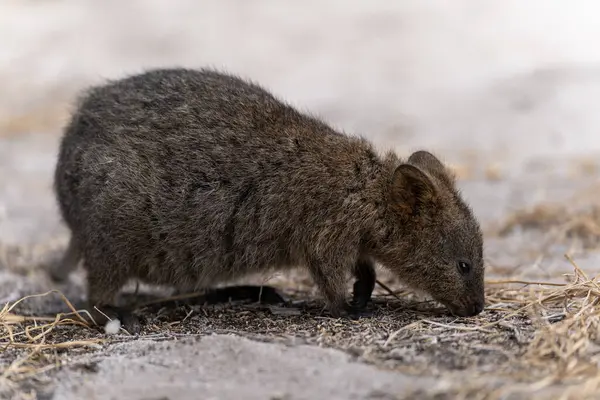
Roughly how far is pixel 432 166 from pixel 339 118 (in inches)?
328

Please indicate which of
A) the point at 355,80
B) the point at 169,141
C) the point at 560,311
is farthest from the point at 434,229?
the point at 355,80

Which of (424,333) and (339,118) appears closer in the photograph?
(424,333)

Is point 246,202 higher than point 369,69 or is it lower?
lower

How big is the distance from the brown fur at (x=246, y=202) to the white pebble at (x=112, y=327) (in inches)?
14.9

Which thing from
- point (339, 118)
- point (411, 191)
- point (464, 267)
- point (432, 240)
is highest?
point (339, 118)

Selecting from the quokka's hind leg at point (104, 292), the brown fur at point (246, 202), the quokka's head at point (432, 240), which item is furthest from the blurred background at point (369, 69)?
the quokka's head at point (432, 240)

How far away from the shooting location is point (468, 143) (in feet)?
39.2

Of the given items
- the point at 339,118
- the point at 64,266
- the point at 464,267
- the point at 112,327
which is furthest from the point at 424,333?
the point at 339,118

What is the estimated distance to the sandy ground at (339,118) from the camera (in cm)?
364

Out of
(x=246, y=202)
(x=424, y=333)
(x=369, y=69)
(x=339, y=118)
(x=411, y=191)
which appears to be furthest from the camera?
(x=369, y=69)

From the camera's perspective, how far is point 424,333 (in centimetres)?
420

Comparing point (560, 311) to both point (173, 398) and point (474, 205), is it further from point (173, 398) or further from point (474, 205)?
point (474, 205)

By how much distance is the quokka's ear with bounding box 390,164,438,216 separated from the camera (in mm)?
4922

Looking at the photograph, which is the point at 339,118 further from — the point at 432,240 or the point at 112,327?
the point at 112,327
